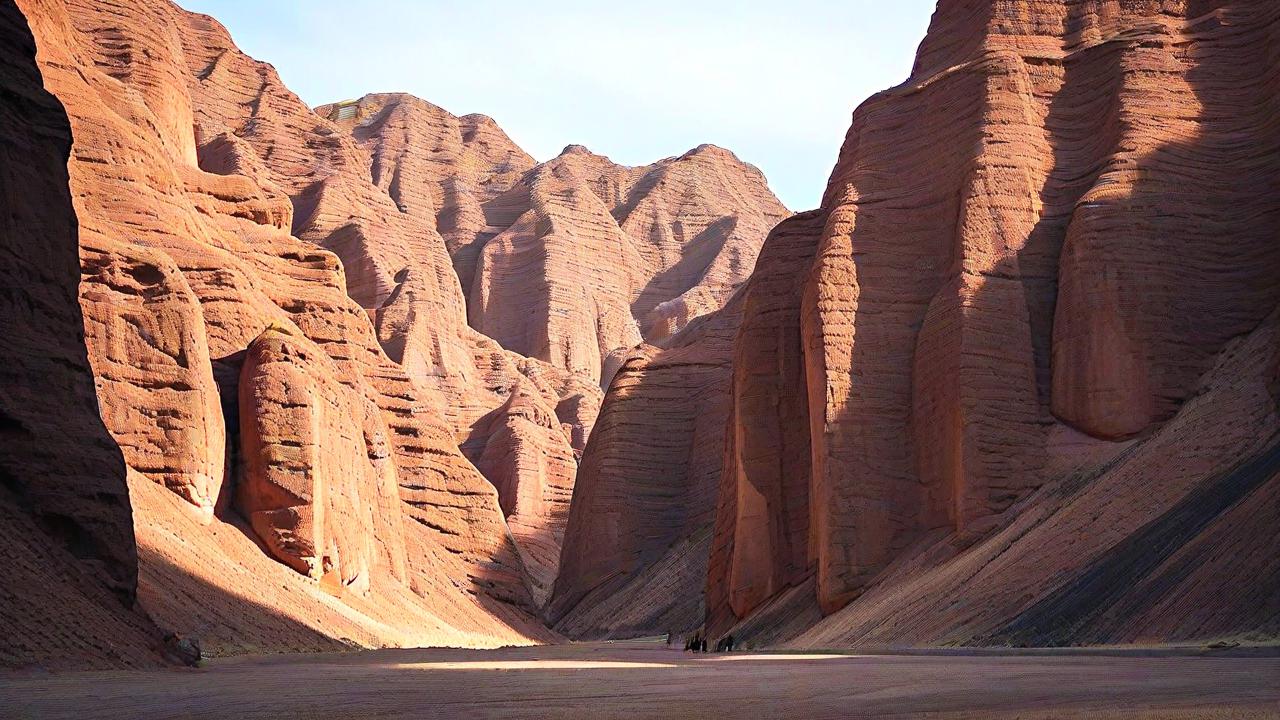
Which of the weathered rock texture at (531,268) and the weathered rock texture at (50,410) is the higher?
the weathered rock texture at (531,268)

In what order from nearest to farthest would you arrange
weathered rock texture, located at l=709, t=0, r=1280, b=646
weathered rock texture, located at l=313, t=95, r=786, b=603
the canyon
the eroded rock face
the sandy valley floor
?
1. the sandy valley floor
2. the canyon
3. weathered rock texture, located at l=709, t=0, r=1280, b=646
4. weathered rock texture, located at l=313, t=95, r=786, b=603
5. the eroded rock face

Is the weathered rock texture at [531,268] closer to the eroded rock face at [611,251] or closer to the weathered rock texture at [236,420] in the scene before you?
the eroded rock face at [611,251]

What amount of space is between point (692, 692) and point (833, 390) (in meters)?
30.0

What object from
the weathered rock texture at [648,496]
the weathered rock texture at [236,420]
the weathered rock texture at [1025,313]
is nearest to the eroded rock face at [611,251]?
the weathered rock texture at [648,496]

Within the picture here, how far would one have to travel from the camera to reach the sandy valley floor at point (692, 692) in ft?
38.1

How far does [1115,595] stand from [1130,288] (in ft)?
43.6

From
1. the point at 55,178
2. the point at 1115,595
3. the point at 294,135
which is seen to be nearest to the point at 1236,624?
the point at 1115,595

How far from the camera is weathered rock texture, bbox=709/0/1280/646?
36.5m

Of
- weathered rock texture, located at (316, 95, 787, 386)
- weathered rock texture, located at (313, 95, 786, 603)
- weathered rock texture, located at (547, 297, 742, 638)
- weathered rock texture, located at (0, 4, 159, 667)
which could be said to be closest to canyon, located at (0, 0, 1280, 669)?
weathered rock texture, located at (0, 4, 159, 667)

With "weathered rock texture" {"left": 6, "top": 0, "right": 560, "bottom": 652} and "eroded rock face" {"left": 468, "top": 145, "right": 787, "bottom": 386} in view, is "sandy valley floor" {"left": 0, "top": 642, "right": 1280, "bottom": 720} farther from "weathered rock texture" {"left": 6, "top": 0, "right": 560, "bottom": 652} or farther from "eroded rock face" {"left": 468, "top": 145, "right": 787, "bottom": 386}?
"eroded rock face" {"left": 468, "top": 145, "right": 787, "bottom": 386}

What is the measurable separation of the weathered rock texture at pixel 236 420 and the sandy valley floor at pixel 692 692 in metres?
7.03

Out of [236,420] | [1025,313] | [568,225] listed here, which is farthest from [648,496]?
[568,225]

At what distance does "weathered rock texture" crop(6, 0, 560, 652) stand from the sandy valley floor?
7.03m

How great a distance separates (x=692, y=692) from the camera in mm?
14312
